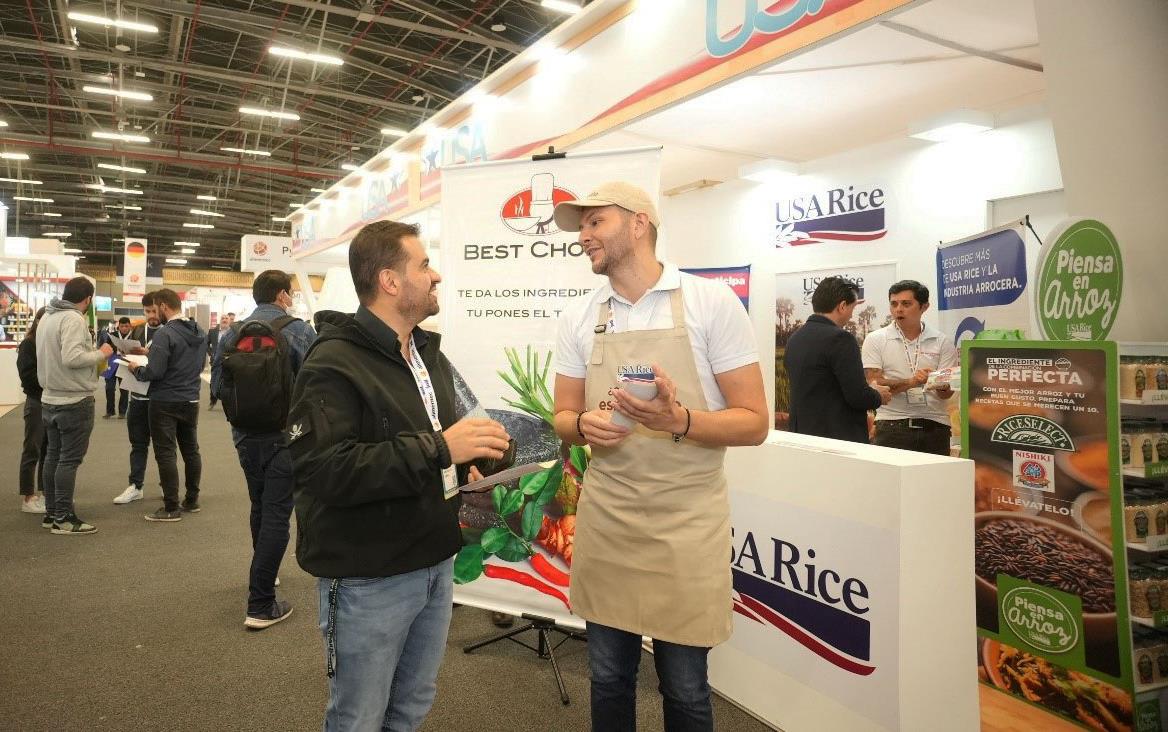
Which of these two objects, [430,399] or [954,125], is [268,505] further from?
[954,125]

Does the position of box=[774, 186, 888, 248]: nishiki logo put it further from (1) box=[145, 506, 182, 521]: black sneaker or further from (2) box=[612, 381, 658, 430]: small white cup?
(1) box=[145, 506, 182, 521]: black sneaker

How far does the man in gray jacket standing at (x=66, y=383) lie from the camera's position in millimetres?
4387

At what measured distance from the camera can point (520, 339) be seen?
116 inches

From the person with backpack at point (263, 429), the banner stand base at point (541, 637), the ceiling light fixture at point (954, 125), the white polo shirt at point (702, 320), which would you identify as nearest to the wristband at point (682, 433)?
the white polo shirt at point (702, 320)

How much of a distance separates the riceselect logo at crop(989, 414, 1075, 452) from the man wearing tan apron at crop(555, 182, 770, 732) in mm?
1444

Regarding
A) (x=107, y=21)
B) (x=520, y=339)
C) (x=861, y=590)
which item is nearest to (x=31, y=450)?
(x=520, y=339)

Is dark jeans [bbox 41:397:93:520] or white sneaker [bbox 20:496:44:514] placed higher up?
dark jeans [bbox 41:397:93:520]

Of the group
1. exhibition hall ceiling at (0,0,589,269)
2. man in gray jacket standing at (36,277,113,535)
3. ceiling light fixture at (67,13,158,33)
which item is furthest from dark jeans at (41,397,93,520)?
exhibition hall ceiling at (0,0,589,269)

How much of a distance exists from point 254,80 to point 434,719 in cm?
1165

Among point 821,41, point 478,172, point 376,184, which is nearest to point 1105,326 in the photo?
point 821,41

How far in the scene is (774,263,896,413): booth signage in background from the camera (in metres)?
5.27

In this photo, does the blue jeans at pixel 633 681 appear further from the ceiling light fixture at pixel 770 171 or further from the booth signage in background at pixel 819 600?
the ceiling light fixture at pixel 770 171

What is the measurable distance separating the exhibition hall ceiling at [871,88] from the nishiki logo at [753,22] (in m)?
0.16

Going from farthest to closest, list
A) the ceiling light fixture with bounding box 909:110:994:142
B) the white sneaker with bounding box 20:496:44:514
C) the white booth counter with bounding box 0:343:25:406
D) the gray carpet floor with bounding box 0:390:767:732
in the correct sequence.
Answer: the white booth counter with bounding box 0:343:25:406 → the white sneaker with bounding box 20:496:44:514 → the ceiling light fixture with bounding box 909:110:994:142 → the gray carpet floor with bounding box 0:390:767:732
